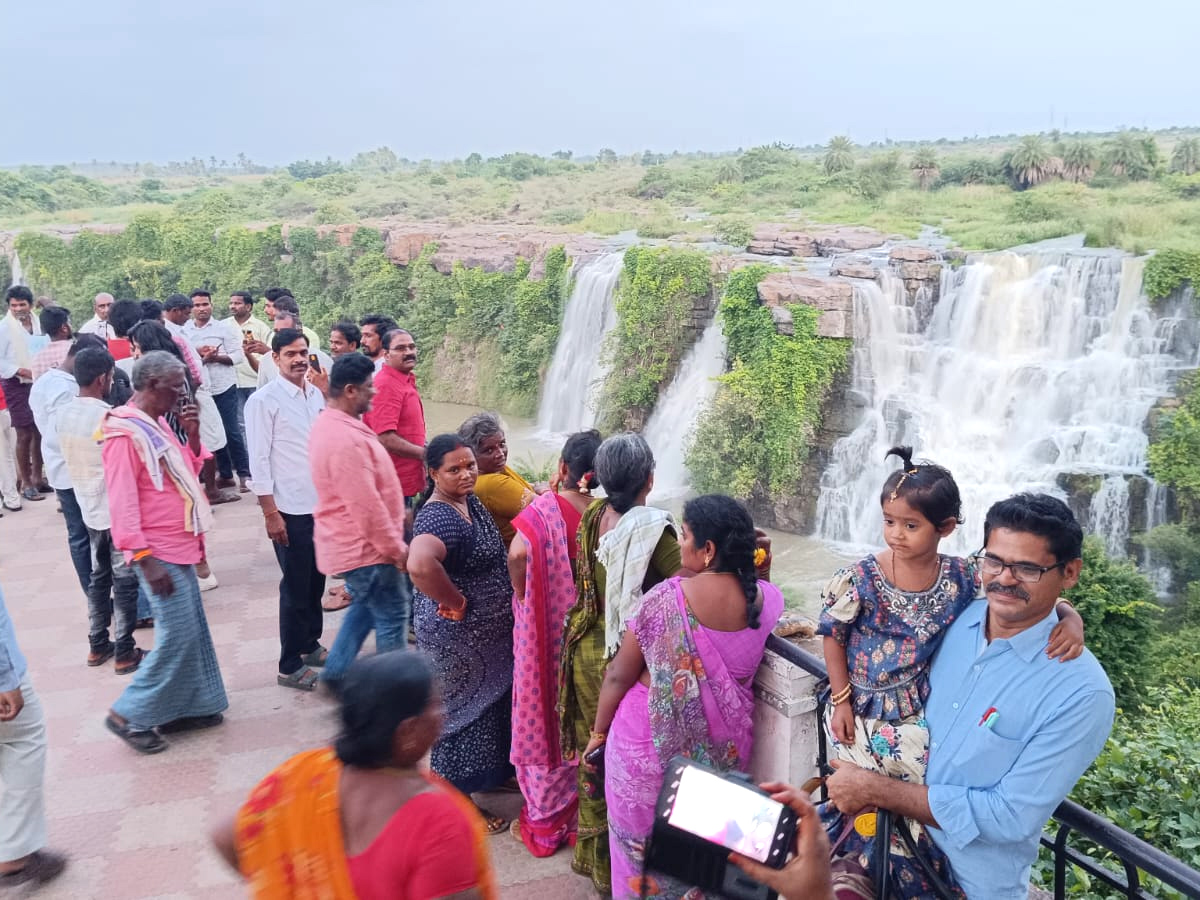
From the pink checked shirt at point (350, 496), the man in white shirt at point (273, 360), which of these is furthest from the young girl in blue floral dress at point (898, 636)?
the man in white shirt at point (273, 360)

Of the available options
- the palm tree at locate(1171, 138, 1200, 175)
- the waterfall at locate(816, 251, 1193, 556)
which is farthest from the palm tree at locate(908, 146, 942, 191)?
the waterfall at locate(816, 251, 1193, 556)

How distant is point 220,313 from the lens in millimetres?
32156

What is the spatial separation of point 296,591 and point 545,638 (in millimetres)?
1547

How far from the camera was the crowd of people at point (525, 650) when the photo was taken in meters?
1.48

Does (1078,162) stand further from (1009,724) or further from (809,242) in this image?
(1009,724)

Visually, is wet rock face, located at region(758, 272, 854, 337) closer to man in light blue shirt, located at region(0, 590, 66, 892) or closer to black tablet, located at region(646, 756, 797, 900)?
man in light blue shirt, located at region(0, 590, 66, 892)

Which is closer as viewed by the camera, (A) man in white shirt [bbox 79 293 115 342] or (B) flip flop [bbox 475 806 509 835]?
(B) flip flop [bbox 475 806 509 835]

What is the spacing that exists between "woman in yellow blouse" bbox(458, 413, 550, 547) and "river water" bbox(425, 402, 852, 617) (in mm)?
6381

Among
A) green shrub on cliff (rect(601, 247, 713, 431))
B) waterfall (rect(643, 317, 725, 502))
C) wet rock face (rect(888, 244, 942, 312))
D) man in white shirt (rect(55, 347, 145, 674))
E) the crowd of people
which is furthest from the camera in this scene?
green shrub on cliff (rect(601, 247, 713, 431))

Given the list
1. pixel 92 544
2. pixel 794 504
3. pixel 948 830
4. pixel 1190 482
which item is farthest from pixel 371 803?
pixel 794 504

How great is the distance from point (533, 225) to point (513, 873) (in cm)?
3643

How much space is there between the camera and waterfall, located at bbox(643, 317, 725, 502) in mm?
18672

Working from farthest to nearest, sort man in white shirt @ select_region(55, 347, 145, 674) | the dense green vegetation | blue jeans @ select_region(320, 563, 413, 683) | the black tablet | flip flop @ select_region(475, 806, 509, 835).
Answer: the dense green vegetation → man in white shirt @ select_region(55, 347, 145, 674) → blue jeans @ select_region(320, 563, 413, 683) → flip flop @ select_region(475, 806, 509, 835) → the black tablet

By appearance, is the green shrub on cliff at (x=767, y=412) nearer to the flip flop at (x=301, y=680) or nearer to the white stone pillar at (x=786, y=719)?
the flip flop at (x=301, y=680)
